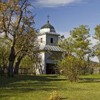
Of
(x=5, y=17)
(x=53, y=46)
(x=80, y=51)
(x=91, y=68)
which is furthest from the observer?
(x=53, y=46)

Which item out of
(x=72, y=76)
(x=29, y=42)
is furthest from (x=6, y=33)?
(x=72, y=76)

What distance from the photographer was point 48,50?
8288cm

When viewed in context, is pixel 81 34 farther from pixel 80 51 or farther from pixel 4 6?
pixel 4 6

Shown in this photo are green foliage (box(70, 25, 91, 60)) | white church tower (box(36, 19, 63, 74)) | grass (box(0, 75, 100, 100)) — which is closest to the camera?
grass (box(0, 75, 100, 100))

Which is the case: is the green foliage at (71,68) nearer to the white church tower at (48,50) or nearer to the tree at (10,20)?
the tree at (10,20)

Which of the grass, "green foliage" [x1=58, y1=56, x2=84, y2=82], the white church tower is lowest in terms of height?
the grass

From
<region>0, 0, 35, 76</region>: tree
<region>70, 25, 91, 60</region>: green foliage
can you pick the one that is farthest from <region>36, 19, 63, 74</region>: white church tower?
<region>0, 0, 35, 76</region>: tree

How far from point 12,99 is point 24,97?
2.80 feet

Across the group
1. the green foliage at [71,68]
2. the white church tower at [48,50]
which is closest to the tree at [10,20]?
the green foliage at [71,68]

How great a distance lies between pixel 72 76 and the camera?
97.0 feet

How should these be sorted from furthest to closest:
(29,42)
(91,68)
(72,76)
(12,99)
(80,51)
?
(91,68)
(80,51)
(29,42)
(72,76)
(12,99)

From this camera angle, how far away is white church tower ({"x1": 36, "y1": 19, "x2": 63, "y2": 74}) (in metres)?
82.9

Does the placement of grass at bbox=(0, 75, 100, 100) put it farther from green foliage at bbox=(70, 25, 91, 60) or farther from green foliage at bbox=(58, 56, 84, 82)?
green foliage at bbox=(70, 25, 91, 60)

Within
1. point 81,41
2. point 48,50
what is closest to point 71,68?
point 81,41
